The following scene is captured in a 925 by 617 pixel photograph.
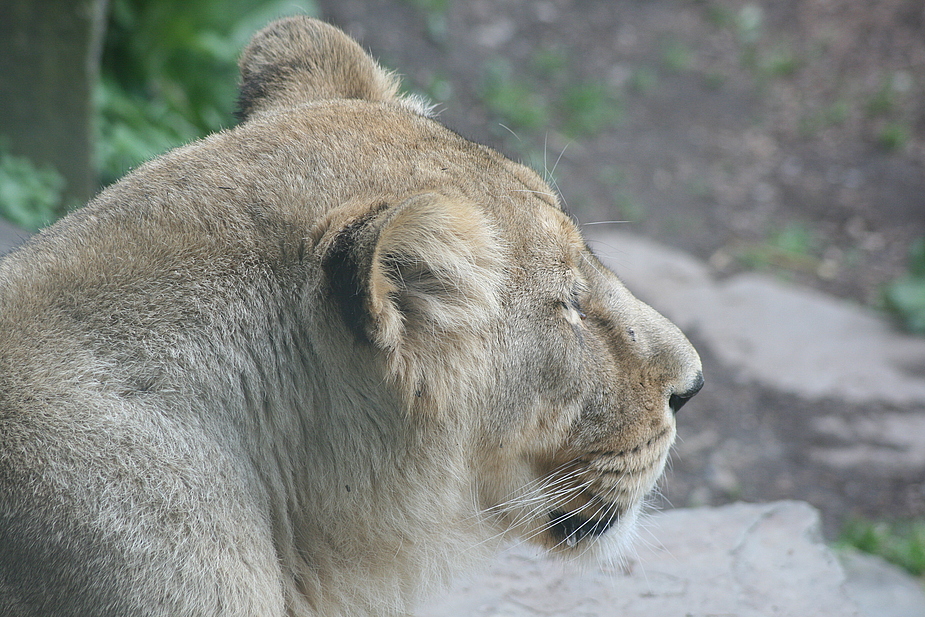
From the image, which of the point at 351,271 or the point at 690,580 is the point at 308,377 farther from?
the point at 690,580

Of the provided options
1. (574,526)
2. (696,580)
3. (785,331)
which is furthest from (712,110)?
(574,526)

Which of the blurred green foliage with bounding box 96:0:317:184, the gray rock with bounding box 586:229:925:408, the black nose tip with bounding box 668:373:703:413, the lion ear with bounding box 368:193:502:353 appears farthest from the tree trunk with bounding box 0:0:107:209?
the black nose tip with bounding box 668:373:703:413

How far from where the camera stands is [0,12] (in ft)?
18.8

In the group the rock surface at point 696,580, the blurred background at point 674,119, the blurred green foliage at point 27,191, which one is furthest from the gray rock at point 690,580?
the blurred green foliage at point 27,191

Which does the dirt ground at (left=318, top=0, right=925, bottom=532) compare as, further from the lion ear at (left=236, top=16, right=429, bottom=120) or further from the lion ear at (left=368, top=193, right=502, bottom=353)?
the lion ear at (left=368, top=193, right=502, bottom=353)

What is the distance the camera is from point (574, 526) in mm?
2893

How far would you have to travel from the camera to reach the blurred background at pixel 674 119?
598 cm

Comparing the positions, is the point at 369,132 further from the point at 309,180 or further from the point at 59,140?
the point at 59,140

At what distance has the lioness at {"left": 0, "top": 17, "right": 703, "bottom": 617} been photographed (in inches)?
80.7

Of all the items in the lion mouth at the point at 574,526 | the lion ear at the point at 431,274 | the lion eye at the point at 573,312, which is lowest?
the lion mouth at the point at 574,526

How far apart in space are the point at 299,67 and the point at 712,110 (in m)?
8.53

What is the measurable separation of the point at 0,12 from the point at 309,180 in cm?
452

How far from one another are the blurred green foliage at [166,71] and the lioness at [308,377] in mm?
4268

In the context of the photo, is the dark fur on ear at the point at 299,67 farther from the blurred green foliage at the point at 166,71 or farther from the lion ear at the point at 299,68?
the blurred green foliage at the point at 166,71
